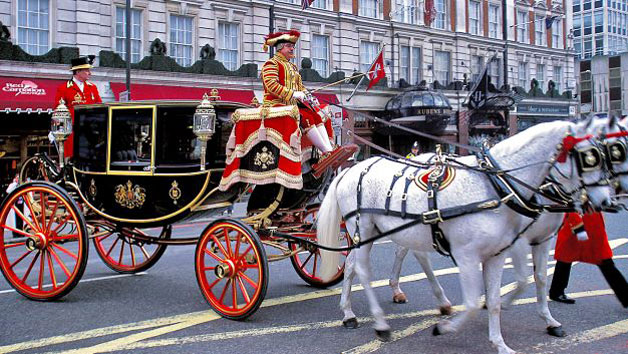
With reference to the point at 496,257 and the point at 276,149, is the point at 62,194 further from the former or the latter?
the point at 496,257

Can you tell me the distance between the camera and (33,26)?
1933cm

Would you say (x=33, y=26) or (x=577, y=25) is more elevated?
(x=577, y=25)

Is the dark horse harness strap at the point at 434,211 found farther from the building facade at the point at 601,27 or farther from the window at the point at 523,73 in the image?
the building facade at the point at 601,27

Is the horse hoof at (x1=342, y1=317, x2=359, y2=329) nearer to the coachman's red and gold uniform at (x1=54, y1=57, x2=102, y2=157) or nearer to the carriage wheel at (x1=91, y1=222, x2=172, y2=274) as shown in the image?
the carriage wheel at (x1=91, y1=222, x2=172, y2=274)

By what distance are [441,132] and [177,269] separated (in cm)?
2473

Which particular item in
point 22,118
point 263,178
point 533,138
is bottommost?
point 263,178

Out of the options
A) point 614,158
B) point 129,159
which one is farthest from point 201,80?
point 614,158

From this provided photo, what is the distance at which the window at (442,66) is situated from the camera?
32625 mm

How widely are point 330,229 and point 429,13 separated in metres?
27.5

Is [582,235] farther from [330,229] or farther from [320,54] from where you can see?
[320,54]

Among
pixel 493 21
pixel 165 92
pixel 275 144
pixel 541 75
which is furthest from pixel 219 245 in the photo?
pixel 541 75

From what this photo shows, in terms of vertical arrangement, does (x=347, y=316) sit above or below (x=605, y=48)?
below

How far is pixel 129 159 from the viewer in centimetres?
691

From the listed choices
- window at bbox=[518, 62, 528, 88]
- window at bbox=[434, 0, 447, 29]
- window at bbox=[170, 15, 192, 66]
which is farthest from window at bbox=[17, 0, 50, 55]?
window at bbox=[518, 62, 528, 88]
